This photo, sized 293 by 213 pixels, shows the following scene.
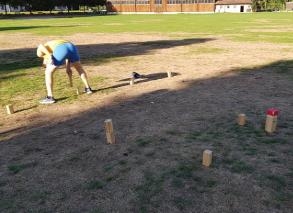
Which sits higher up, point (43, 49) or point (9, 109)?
point (43, 49)

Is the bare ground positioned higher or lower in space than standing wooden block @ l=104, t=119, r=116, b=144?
lower

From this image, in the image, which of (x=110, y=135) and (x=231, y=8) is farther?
(x=231, y=8)

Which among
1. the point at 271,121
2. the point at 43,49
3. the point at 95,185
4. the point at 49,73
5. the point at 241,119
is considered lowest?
the point at 95,185

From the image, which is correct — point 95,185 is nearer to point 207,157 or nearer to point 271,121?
point 207,157

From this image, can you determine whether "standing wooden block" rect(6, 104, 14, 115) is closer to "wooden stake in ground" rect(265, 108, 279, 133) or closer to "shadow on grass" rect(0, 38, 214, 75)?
"wooden stake in ground" rect(265, 108, 279, 133)

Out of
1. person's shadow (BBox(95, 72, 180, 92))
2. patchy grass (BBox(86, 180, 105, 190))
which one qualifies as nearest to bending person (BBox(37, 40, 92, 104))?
person's shadow (BBox(95, 72, 180, 92))

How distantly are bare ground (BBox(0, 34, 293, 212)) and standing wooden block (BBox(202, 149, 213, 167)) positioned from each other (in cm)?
10

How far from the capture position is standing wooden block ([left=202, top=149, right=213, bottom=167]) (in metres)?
5.50

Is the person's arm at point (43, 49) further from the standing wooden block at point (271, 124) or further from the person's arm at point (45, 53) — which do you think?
the standing wooden block at point (271, 124)

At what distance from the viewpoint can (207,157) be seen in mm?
5566

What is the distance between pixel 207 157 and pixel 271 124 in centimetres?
198

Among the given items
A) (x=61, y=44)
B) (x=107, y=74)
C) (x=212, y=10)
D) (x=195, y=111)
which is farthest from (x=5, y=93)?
(x=212, y=10)

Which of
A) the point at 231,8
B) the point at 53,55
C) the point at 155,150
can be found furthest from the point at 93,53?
the point at 231,8

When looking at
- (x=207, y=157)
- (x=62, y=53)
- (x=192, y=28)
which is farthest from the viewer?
(x=192, y=28)
